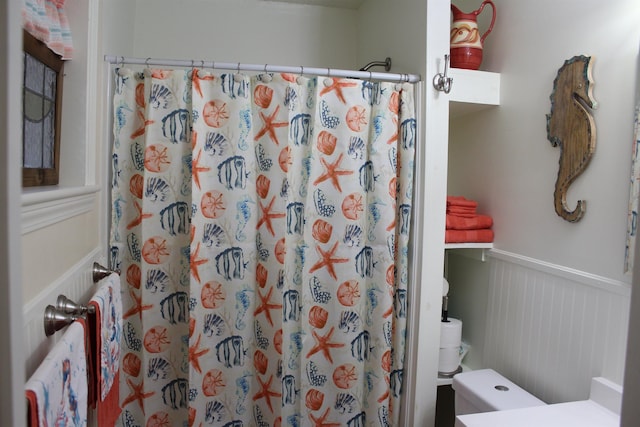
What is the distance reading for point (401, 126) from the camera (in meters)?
1.71

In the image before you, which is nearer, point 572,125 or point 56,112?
point 56,112

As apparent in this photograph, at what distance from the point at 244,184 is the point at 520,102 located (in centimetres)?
116

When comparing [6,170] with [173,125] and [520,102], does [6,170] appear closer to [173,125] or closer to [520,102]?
[173,125]

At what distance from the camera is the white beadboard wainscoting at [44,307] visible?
2.57ft

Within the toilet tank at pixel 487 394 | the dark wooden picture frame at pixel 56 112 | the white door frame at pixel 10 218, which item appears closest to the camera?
A: the white door frame at pixel 10 218

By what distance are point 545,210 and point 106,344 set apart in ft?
5.00

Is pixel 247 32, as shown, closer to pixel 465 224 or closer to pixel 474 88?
pixel 474 88

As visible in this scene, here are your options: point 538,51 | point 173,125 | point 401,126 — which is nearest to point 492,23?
point 538,51

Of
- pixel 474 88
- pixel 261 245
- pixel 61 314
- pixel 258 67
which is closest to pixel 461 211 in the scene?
pixel 474 88

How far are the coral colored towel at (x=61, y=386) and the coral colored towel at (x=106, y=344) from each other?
13cm

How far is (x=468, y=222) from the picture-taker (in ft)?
5.97

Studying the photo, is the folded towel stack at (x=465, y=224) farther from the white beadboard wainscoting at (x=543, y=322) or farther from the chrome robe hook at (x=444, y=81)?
the chrome robe hook at (x=444, y=81)

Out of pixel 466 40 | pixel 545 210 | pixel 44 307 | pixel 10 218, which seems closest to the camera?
pixel 10 218

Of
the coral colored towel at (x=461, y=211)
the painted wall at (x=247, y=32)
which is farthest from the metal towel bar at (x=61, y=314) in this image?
the painted wall at (x=247, y=32)
